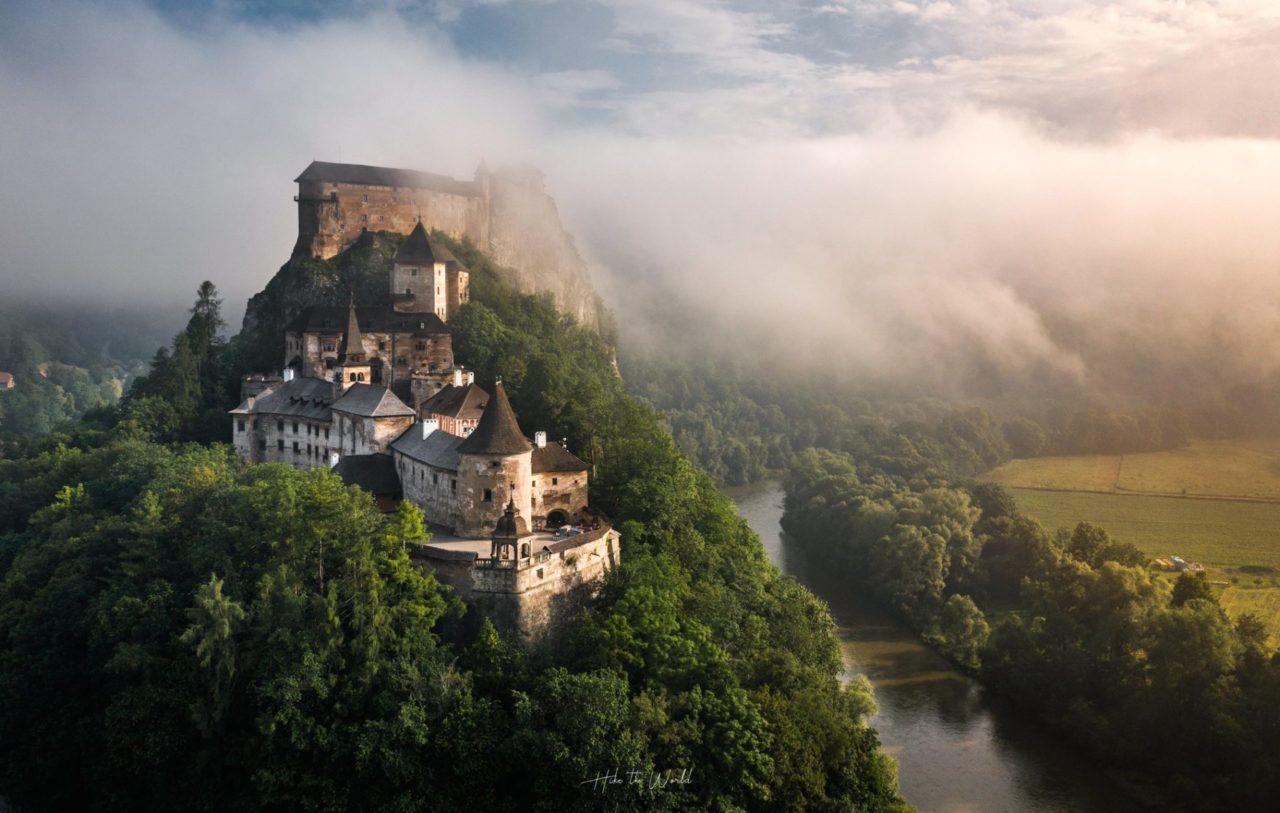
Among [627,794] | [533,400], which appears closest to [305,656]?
[627,794]

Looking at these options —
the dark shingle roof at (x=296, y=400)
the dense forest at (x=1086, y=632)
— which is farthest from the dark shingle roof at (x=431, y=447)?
the dense forest at (x=1086, y=632)

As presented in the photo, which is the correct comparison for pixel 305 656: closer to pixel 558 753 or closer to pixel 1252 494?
pixel 558 753

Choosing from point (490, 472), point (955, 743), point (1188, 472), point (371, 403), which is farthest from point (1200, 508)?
point (371, 403)

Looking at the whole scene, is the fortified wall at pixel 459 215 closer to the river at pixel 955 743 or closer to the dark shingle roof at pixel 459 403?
the dark shingle roof at pixel 459 403

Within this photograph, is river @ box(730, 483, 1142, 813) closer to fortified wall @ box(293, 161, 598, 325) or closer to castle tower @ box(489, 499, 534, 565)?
castle tower @ box(489, 499, 534, 565)

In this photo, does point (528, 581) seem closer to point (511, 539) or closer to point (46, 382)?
point (511, 539)

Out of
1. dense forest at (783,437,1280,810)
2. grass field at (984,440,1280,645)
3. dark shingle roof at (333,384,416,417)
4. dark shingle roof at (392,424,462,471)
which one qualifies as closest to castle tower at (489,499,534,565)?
dark shingle roof at (392,424,462,471)
